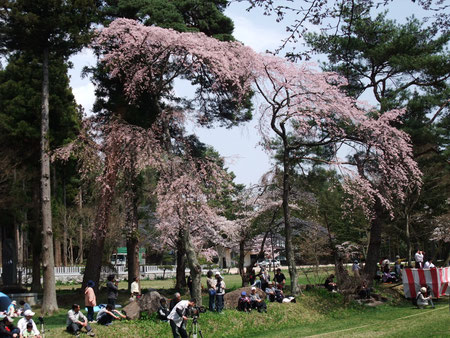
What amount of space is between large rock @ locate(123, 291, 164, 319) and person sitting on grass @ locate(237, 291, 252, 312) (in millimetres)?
2875

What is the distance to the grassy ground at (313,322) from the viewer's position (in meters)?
13.7

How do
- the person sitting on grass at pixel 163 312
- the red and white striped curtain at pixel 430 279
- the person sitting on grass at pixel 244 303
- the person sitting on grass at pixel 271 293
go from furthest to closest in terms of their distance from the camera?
1. the red and white striped curtain at pixel 430 279
2. the person sitting on grass at pixel 271 293
3. the person sitting on grass at pixel 244 303
4. the person sitting on grass at pixel 163 312

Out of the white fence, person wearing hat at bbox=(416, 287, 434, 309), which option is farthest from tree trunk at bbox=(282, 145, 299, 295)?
the white fence

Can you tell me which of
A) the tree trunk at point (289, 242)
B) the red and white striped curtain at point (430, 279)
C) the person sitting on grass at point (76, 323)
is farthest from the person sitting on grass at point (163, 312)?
the red and white striped curtain at point (430, 279)

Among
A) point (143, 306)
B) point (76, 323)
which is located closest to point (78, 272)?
point (143, 306)

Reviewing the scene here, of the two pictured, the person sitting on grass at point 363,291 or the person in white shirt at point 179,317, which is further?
the person sitting on grass at point 363,291

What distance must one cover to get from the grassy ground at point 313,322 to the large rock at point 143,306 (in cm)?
35

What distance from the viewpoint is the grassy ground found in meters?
13.7

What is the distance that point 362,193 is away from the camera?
2083 cm

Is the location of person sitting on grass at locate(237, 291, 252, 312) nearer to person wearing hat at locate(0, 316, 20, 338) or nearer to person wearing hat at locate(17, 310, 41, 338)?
person wearing hat at locate(17, 310, 41, 338)

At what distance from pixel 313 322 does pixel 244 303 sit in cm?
271

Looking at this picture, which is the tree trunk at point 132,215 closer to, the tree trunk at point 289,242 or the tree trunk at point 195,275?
the tree trunk at point 195,275

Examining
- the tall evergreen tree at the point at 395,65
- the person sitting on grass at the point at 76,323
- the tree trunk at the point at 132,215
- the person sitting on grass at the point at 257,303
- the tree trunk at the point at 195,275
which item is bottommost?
the person sitting on grass at the point at 257,303

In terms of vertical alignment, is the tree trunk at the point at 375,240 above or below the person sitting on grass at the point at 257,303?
above
